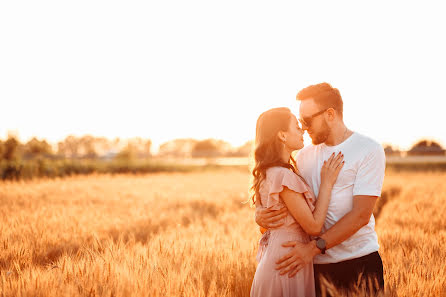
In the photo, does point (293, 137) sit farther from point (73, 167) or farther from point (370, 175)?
point (73, 167)

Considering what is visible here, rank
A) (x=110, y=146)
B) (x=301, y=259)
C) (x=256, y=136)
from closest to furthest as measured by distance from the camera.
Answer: (x=301, y=259) → (x=256, y=136) → (x=110, y=146)

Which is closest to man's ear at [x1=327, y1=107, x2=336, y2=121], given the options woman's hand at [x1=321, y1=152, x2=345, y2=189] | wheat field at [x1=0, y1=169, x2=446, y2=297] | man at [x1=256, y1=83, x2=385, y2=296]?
man at [x1=256, y1=83, x2=385, y2=296]

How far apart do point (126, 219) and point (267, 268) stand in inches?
160

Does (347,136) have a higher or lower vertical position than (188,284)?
higher

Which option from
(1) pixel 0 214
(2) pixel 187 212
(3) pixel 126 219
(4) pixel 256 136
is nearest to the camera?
(4) pixel 256 136

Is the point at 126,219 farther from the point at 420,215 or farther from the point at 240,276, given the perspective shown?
the point at 420,215

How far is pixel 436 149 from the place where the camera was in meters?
42.9

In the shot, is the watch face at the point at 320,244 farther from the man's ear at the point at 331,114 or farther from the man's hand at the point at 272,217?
the man's ear at the point at 331,114

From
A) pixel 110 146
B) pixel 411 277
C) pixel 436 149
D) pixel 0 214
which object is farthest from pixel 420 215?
pixel 110 146

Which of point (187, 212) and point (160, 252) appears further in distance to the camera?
point (187, 212)

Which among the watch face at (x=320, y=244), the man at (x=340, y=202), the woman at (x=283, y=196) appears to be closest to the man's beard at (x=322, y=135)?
the man at (x=340, y=202)

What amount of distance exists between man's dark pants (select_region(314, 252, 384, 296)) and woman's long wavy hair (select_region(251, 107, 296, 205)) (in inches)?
36.8

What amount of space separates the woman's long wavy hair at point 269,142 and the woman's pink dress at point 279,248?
63 millimetres

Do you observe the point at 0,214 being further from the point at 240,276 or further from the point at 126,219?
the point at 240,276
